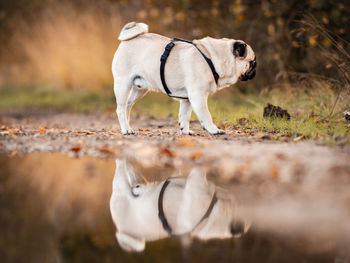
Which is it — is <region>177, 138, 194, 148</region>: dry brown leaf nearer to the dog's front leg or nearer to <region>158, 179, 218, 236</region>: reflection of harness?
the dog's front leg

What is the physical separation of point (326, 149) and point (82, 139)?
224cm

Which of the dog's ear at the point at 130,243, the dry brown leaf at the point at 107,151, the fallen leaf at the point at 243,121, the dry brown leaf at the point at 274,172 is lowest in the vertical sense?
the dog's ear at the point at 130,243

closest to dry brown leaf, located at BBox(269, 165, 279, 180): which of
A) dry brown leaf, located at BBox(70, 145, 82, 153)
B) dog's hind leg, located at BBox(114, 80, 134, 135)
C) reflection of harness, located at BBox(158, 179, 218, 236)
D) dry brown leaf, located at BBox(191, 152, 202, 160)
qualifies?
reflection of harness, located at BBox(158, 179, 218, 236)

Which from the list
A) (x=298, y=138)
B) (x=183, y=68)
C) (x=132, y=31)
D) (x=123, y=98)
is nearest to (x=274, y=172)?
(x=298, y=138)

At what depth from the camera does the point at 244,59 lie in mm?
5035

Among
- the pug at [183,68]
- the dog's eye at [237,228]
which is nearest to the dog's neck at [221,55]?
the pug at [183,68]

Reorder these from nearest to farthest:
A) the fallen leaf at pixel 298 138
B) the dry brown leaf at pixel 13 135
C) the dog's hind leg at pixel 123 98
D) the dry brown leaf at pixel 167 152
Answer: the dry brown leaf at pixel 167 152, the fallen leaf at pixel 298 138, the dry brown leaf at pixel 13 135, the dog's hind leg at pixel 123 98

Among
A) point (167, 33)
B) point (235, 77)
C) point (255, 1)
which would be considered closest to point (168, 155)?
point (235, 77)

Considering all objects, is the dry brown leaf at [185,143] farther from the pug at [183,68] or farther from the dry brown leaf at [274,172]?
the dry brown leaf at [274,172]

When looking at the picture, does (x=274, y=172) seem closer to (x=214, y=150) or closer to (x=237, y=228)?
(x=214, y=150)

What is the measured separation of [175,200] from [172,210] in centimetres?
19

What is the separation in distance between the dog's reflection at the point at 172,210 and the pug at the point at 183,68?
1602 millimetres

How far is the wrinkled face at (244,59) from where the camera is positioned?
4.96m

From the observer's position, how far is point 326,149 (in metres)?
4.04
